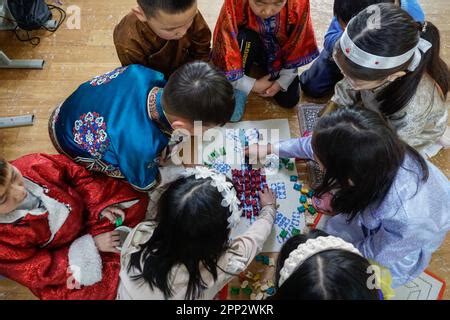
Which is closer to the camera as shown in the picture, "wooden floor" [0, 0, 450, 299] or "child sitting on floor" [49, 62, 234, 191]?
"child sitting on floor" [49, 62, 234, 191]

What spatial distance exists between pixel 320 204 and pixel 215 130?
1.59 feet

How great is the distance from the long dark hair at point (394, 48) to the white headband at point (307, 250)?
49 cm

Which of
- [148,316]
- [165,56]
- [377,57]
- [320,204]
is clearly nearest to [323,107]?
[320,204]

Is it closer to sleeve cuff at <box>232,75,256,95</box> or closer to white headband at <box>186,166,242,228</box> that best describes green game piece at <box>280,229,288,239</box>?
white headband at <box>186,166,242,228</box>

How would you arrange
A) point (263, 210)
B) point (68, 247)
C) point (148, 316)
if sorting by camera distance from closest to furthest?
point (148, 316) < point (68, 247) < point (263, 210)

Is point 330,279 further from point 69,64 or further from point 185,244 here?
point 69,64

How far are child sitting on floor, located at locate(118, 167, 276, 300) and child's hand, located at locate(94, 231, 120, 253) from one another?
14cm

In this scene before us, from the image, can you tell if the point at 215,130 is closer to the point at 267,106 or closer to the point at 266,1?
the point at 267,106

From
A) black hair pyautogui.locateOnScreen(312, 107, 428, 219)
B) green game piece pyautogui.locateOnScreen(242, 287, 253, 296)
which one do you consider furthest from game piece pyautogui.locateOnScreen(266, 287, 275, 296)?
black hair pyautogui.locateOnScreen(312, 107, 428, 219)

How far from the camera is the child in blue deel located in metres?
1.23

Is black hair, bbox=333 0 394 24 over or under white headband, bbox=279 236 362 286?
over

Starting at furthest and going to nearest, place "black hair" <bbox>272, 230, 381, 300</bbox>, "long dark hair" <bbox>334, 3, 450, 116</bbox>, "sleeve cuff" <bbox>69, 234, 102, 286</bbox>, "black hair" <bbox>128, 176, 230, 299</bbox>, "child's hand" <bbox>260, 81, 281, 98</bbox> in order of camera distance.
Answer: "child's hand" <bbox>260, 81, 281, 98</bbox> < "sleeve cuff" <bbox>69, 234, 102, 286</bbox> < "long dark hair" <bbox>334, 3, 450, 116</bbox> < "black hair" <bbox>128, 176, 230, 299</bbox> < "black hair" <bbox>272, 230, 381, 300</bbox>

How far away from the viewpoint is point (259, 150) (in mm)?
1416

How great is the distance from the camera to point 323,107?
1.55 metres
